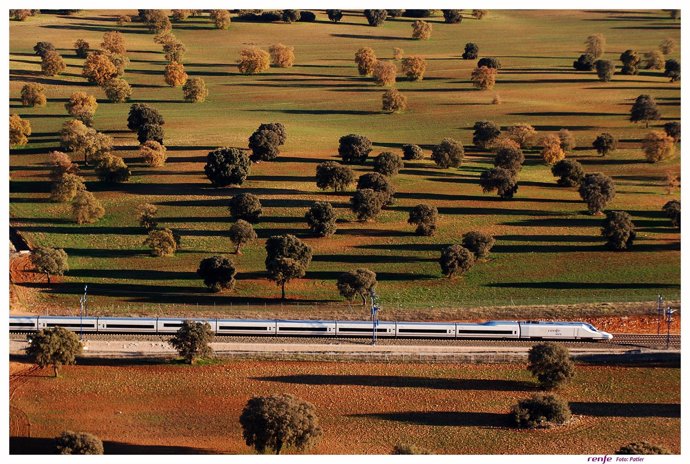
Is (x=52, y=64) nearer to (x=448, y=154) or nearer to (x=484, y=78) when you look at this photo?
(x=448, y=154)

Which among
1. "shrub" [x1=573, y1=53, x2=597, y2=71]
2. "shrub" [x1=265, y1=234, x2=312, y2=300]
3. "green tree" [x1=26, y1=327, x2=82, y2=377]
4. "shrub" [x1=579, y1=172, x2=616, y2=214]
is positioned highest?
"shrub" [x1=573, y1=53, x2=597, y2=71]

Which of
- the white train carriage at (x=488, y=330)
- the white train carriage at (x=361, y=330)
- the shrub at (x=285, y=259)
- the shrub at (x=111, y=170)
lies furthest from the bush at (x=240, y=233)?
the white train carriage at (x=488, y=330)

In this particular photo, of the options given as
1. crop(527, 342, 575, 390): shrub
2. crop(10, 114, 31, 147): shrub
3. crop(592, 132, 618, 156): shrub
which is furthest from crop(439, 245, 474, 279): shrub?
crop(10, 114, 31, 147): shrub

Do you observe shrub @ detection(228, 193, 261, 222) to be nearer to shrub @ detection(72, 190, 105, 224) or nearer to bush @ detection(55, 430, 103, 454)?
shrub @ detection(72, 190, 105, 224)

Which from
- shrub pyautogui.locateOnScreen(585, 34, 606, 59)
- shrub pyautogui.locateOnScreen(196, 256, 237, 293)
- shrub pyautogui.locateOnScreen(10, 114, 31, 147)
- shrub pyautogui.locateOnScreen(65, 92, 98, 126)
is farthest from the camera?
shrub pyautogui.locateOnScreen(585, 34, 606, 59)

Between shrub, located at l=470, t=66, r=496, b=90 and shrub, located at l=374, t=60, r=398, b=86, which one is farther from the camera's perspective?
shrub, located at l=470, t=66, r=496, b=90

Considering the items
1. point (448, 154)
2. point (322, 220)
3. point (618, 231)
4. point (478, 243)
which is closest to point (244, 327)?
point (322, 220)

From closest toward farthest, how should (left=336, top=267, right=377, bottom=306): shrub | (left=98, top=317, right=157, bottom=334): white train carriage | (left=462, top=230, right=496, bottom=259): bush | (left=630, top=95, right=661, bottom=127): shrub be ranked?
(left=98, top=317, right=157, bottom=334): white train carriage, (left=336, top=267, right=377, bottom=306): shrub, (left=462, top=230, right=496, bottom=259): bush, (left=630, top=95, right=661, bottom=127): shrub
